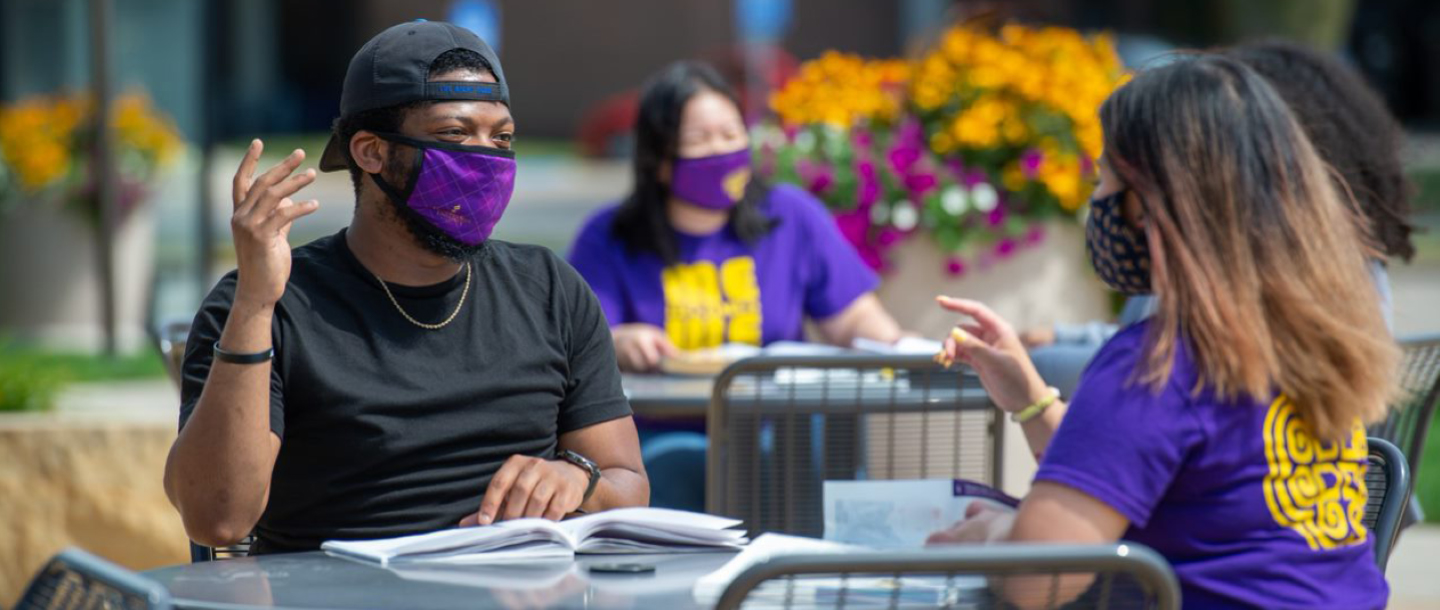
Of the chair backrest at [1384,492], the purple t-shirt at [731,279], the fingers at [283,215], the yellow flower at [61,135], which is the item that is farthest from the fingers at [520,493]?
the yellow flower at [61,135]

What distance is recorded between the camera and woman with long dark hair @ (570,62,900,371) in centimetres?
468

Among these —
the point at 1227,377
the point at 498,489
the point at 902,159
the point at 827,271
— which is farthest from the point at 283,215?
the point at 902,159

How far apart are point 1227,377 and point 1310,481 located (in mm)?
200

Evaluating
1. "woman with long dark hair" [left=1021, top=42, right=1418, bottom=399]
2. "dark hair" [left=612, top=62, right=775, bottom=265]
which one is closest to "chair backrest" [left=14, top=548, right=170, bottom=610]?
"woman with long dark hair" [left=1021, top=42, right=1418, bottom=399]

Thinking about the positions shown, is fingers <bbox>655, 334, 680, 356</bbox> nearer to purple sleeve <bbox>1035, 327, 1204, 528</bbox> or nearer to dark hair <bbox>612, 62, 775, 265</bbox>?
dark hair <bbox>612, 62, 775, 265</bbox>

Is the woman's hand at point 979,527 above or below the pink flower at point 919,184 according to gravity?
above

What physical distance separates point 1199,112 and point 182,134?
8.60 metres

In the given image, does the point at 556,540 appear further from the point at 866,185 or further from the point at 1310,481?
the point at 866,185

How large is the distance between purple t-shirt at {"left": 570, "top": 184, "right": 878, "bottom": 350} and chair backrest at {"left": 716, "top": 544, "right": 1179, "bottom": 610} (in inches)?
105

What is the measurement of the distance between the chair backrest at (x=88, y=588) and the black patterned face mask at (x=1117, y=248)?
121 centimetres

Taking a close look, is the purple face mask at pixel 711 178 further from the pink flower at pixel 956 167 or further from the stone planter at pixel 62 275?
the stone planter at pixel 62 275

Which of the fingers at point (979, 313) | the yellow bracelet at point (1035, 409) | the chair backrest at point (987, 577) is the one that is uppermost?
the fingers at point (979, 313)

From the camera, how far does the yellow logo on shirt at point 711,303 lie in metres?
4.66

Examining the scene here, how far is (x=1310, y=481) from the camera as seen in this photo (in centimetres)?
214
